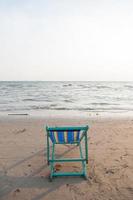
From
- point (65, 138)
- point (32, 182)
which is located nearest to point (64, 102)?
point (65, 138)

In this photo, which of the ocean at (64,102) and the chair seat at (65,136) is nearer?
the chair seat at (65,136)

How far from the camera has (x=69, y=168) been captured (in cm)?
491

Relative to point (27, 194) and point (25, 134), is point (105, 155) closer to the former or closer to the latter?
point (27, 194)

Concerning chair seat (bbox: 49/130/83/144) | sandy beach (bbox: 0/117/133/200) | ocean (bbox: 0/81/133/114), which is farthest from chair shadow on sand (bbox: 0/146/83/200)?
ocean (bbox: 0/81/133/114)

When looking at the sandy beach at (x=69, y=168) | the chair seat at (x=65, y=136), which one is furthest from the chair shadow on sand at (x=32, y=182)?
the chair seat at (x=65, y=136)

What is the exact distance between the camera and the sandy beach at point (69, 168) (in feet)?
12.9

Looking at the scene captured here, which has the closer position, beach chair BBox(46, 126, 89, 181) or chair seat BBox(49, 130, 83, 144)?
beach chair BBox(46, 126, 89, 181)

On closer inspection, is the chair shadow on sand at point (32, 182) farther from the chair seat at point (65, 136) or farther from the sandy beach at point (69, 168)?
the chair seat at point (65, 136)

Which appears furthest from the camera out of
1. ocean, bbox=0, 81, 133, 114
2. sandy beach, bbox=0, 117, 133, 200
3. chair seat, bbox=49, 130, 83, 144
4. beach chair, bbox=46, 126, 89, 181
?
ocean, bbox=0, 81, 133, 114

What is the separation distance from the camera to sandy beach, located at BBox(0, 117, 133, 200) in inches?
154

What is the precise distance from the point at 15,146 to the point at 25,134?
131 centimetres

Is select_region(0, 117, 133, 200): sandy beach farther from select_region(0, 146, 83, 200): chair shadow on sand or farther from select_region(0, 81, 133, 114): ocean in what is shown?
select_region(0, 81, 133, 114): ocean

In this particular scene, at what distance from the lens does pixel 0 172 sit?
469cm

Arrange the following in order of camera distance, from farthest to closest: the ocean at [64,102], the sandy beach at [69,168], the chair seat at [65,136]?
1. the ocean at [64,102]
2. the chair seat at [65,136]
3. the sandy beach at [69,168]
